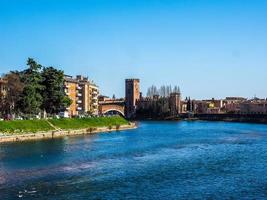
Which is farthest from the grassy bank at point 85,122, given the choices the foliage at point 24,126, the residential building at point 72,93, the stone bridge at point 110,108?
the stone bridge at point 110,108

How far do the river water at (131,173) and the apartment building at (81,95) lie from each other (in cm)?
8379

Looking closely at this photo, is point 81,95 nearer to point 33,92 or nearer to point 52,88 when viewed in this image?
point 52,88

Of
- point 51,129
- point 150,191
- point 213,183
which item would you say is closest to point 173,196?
point 150,191

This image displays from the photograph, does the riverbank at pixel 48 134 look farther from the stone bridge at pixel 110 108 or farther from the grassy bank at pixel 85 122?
the stone bridge at pixel 110 108

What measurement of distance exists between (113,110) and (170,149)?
135 metres

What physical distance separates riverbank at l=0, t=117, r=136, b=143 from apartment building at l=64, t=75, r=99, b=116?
28231 mm

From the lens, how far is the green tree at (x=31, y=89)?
8525cm

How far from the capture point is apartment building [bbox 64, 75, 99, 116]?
14100cm

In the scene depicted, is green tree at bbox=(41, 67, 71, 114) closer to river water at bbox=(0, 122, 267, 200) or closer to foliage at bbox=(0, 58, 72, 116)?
foliage at bbox=(0, 58, 72, 116)

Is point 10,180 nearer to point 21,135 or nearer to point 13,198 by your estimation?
point 13,198

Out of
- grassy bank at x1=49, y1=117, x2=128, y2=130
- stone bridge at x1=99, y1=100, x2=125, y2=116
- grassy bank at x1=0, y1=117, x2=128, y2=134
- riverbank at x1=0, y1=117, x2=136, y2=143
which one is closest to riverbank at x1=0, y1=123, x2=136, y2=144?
riverbank at x1=0, y1=117, x2=136, y2=143

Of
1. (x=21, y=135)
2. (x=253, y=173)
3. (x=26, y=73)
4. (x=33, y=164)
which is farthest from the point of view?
(x=26, y=73)

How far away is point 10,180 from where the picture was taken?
33.9m

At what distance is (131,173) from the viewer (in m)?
37.4
